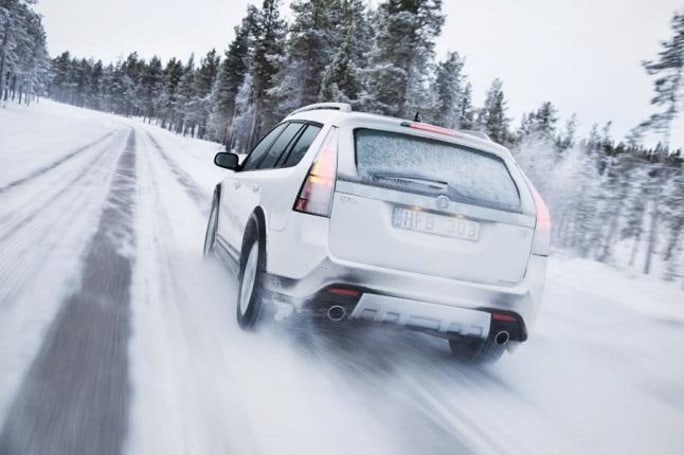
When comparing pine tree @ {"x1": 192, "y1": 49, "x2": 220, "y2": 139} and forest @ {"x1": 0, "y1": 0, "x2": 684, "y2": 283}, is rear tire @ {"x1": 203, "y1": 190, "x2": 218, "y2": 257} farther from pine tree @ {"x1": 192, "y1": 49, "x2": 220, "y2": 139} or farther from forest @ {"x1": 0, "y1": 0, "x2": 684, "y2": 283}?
pine tree @ {"x1": 192, "y1": 49, "x2": 220, "y2": 139}

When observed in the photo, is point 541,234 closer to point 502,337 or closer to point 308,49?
point 502,337

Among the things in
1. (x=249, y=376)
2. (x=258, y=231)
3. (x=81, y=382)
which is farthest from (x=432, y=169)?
(x=81, y=382)

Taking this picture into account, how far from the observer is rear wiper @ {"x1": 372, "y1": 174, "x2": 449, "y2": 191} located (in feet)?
10.7

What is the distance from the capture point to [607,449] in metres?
2.95

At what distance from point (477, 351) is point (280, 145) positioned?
2326mm

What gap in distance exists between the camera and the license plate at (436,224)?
324cm

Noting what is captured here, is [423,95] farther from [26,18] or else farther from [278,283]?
[26,18]

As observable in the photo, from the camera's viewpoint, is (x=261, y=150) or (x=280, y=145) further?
(x=261, y=150)

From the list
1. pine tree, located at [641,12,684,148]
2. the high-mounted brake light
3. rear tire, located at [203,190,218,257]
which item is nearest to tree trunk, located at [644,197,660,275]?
pine tree, located at [641,12,684,148]

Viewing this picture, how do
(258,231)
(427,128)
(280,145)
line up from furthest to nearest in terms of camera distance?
(280,145) < (258,231) < (427,128)

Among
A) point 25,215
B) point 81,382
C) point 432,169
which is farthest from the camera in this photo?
point 25,215

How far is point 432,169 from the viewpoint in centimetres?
343

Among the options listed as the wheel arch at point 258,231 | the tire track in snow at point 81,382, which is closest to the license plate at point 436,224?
the wheel arch at point 258,231

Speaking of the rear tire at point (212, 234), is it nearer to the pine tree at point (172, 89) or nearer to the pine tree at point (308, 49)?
the pine tree at point (308, 49)
